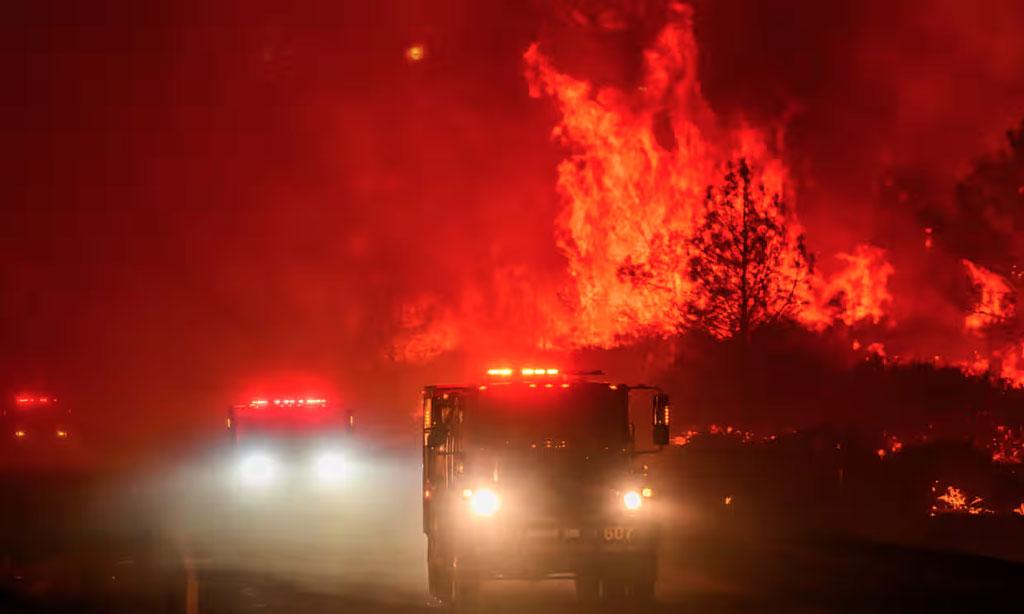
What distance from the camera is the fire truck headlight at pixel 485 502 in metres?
17.7

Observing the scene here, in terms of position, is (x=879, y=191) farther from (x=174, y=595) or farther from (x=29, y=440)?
(x=174, y=595)

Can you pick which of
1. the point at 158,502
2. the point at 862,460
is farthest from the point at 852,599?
the point at 158,502

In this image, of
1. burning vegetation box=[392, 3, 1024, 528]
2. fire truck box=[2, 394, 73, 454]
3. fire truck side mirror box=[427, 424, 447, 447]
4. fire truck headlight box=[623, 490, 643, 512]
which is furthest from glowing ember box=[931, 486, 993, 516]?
fire truck box=[2, 394, 73, 454]

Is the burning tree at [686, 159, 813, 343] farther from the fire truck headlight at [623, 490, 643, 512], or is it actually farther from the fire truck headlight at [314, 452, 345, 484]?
the fire truck headlight at [623, 490, 643, 512]

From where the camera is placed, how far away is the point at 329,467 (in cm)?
4831

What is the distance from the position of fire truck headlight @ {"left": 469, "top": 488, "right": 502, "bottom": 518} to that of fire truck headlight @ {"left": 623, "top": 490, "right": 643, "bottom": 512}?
1.30 metres

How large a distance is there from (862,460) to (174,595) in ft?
67.1

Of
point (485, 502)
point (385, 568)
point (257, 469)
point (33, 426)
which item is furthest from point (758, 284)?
point (33, 426)

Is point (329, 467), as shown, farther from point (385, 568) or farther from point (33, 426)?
point (385, 568)

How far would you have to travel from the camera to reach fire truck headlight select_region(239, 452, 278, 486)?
4697 centimetres

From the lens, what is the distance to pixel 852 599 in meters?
19.0

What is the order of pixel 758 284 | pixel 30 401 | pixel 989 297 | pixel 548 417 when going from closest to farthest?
1. pixel 548 417
2. pixel 758 284
3. pixel 989 297
4. pixel 30 401

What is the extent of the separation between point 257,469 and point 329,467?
1.98 metres

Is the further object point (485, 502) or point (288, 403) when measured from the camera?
point (288, 403)
